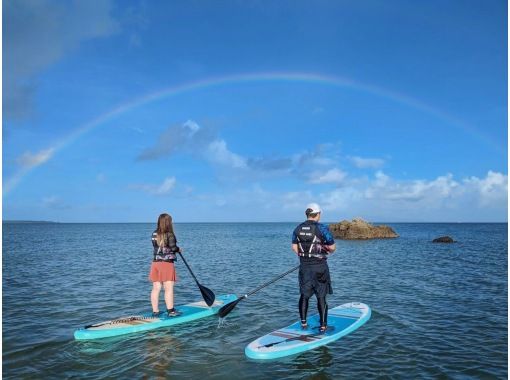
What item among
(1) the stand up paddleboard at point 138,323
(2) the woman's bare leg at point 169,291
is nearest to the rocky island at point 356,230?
(1) the stand up paddleboard at point 138,323

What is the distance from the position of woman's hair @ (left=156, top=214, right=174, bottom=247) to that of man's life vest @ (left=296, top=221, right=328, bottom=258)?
140 inches

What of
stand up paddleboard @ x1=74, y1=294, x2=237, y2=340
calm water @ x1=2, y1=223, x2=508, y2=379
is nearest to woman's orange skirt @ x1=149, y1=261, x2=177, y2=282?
stand up paddleboard @ x1=74, y1=294, x2=237, y2=340

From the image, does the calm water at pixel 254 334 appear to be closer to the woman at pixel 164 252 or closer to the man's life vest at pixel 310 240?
the woman at pixel 164 252

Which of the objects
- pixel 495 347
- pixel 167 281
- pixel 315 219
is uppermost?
pixel 315 219

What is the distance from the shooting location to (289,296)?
16266 millimetres

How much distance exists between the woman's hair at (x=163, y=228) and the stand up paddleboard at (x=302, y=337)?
11.9 ft

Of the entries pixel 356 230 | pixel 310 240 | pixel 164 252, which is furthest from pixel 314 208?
pixel 356 230

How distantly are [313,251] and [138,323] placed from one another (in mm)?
5290

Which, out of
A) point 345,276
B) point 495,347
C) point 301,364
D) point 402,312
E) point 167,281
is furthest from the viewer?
point 345,276

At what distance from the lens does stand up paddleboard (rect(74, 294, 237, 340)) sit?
10312 mm

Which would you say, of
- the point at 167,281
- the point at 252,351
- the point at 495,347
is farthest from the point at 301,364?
the point at 495,347

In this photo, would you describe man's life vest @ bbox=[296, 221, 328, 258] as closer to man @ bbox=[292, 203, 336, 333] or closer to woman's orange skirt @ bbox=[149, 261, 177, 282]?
man @ bbox=[292, 203, 336, 333]

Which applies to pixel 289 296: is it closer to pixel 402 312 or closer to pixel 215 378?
pixel 402 312

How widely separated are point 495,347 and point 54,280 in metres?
20.0
